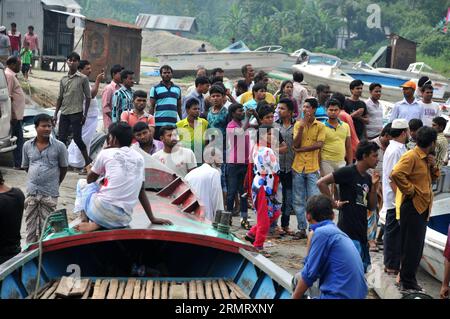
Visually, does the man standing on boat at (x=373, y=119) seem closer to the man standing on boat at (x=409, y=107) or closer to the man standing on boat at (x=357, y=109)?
the man standing on boat at (x=357, y=109)

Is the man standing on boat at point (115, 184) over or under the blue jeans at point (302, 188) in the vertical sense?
over

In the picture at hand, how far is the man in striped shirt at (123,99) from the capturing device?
1354 centimetres

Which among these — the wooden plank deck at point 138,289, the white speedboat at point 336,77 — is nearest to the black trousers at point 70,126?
the wooden plank deck at point 138,289

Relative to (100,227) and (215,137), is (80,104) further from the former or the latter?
(100,227)

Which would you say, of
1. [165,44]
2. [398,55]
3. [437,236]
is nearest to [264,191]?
[437,236]

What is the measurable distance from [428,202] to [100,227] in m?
3.35

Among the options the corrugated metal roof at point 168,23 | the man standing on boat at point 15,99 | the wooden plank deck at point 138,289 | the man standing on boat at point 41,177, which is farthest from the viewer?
the corrugated metal roof at point 168,23

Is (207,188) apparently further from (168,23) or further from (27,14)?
(168,23)

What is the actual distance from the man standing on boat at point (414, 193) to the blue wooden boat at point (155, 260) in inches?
76.0

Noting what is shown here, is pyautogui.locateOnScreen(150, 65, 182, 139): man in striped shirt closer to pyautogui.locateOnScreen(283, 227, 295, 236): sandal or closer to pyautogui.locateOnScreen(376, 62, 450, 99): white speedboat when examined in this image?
pyautogui.locateOnScreen(283, 227, 295, 236): sandal

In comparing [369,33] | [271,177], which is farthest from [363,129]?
[369,33]

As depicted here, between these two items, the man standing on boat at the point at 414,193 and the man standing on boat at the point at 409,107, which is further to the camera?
the man standing on boat at the point at 409,107

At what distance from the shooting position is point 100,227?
25.8 ft

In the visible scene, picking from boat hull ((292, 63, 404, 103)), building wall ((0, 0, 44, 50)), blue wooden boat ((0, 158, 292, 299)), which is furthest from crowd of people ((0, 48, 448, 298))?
building wall ((0, 0, 44, 50))
